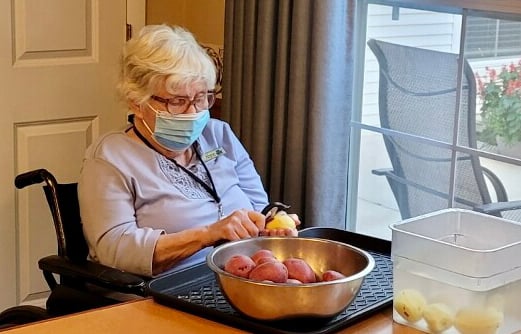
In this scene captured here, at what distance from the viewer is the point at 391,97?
3029 mm

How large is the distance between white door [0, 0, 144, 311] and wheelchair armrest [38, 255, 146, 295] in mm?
868

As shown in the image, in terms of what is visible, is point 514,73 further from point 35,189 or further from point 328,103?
point 35,189

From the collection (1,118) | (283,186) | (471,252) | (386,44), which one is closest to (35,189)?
(1,118)

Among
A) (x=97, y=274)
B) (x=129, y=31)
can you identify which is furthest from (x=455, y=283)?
(x=129, y=31)

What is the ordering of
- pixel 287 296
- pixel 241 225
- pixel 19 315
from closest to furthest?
pixel 287 296 < pixel 241 225 < pixel 19 315

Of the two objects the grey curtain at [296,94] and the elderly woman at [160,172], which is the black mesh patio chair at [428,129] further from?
the elderly woman at [160,172]

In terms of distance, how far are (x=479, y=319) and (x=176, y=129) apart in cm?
105

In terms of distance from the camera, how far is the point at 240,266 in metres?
1.88

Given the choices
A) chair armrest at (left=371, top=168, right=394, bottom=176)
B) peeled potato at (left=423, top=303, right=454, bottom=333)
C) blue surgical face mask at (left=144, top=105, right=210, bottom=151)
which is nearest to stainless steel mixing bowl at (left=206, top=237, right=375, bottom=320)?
peeled potato at (left=423, top=303, right=454, bottom=333)

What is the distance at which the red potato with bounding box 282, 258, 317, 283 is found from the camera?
186 cm

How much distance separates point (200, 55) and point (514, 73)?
86 cm

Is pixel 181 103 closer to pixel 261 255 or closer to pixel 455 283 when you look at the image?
pixel 261 255

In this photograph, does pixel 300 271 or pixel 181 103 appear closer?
pixel 300 271

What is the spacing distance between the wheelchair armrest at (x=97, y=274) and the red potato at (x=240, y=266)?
0.37m
